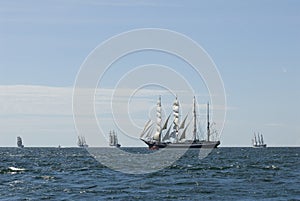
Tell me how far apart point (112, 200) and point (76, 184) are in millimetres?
15921

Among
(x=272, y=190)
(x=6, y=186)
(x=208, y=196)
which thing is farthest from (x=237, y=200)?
(x=6, y=186)

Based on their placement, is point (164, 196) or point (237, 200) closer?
point (237, 200)

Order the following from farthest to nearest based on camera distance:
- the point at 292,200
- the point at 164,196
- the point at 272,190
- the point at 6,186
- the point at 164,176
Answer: the point at 164,176
the point at 6,186
the point at 272,190
the point at 164,196
the point at 292,200

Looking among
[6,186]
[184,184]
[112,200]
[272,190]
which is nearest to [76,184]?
[6,186]

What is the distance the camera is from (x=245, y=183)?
221 ft

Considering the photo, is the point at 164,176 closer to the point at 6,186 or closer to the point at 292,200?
the point at 6,186

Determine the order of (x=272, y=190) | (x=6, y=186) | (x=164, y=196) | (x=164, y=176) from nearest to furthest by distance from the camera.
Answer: (x=164, y=196), (x=272, y=190), (x=6, y=186), (x=164, y=176)

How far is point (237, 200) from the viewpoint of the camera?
51719 millimetres

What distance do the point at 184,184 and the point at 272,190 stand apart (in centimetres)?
1040

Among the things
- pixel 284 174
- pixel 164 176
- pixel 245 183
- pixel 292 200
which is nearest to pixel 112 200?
pixel 292 200

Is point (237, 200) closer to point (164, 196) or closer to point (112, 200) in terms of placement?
point (164, 196)

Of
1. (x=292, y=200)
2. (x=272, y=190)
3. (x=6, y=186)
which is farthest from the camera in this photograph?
(x=6, y=186)

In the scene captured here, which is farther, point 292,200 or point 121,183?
point 121,183

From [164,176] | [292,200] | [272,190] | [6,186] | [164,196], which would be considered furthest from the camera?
[164,176]
